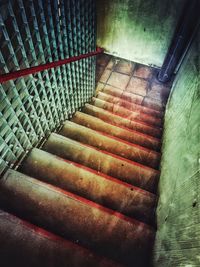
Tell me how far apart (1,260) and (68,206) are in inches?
32.4

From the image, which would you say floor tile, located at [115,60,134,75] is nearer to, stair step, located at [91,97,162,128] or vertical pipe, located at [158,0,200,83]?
vertical pipe, located at [158,0,200,83]

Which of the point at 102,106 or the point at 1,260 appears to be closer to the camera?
the point at 1,260

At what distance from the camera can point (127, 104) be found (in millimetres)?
5328

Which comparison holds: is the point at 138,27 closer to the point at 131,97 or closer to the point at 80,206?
the point at 131,97

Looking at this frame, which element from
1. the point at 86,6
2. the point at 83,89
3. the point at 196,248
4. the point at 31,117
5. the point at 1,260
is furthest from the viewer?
the point at 83,89

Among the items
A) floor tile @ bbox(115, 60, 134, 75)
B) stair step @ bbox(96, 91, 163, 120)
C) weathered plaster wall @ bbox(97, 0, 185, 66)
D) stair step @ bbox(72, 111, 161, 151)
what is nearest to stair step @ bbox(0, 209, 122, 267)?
stair step @ bbox(72, 111, 161, 151)

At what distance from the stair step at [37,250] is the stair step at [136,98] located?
13.6 feet

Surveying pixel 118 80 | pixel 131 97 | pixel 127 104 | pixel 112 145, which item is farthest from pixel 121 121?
pixel 118 80

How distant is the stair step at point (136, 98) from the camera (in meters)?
5.53

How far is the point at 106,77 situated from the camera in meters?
6.05

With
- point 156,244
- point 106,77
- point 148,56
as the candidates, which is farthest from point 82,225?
point 148,56

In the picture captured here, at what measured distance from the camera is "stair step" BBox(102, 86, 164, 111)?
553 cm

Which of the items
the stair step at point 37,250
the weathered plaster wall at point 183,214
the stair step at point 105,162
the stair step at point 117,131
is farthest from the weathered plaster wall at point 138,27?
the stair step at point 37,250

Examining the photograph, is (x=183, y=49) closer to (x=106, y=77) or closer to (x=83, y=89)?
(x=106, y=77)
